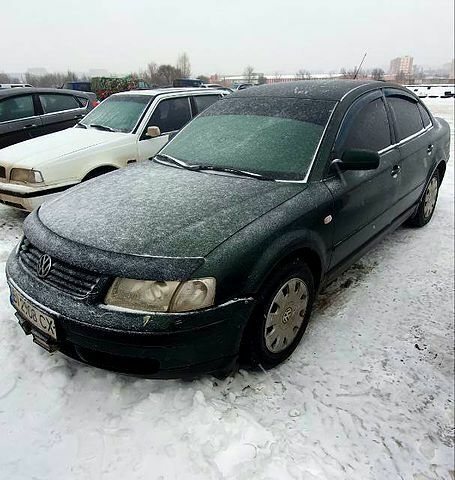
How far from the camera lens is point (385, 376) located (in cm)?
254

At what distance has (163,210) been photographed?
2332 millimetres

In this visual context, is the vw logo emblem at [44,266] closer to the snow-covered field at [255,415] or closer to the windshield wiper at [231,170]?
the snow-covered field at [255,415]

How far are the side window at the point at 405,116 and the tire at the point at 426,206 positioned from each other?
2.42ft

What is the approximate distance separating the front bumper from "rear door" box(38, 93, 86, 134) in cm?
528

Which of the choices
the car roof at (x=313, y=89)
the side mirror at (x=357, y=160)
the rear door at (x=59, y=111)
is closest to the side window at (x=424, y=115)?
the car roof at (x=313, y=89)

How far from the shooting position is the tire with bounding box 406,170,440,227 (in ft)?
14.9

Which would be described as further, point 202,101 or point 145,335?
point 202,101

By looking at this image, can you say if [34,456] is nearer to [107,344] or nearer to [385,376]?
[107,344]

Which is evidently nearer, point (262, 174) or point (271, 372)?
point (271, 372)

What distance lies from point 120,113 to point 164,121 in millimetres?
617

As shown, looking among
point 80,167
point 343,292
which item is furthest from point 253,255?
point 80,167

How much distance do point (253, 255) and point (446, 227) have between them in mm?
3705

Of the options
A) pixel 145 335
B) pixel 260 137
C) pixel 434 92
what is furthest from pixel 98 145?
pixel 434 92

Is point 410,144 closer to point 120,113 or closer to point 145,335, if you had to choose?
point 145,335
